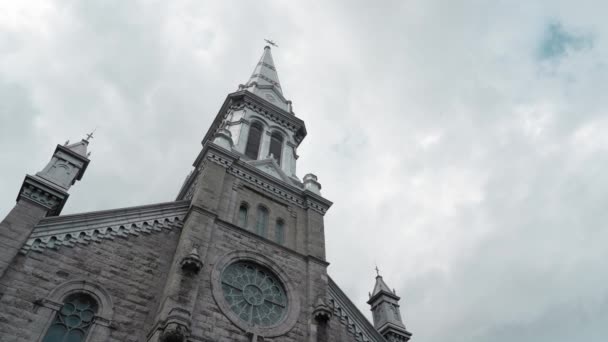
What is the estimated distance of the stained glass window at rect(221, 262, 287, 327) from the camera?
14922 millimetres

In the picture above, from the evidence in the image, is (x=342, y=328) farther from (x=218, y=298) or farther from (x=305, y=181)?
(x=305, y=181)

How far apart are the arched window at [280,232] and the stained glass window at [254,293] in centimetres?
218

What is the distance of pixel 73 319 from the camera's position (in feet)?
40.5

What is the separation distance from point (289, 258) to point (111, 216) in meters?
6.93

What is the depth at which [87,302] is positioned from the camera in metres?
12.8

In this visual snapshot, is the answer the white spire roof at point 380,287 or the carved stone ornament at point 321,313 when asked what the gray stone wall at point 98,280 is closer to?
the carved stone ornament at point 321,313

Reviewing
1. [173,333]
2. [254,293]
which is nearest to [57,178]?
[173,333]

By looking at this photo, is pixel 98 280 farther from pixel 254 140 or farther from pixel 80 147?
pixel 254 140

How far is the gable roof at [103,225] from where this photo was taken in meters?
13.4

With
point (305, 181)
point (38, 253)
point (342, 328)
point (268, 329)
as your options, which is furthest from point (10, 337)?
point (305, 181)

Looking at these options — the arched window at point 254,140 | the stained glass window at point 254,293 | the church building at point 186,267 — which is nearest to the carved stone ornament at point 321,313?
the church building at point 186,267

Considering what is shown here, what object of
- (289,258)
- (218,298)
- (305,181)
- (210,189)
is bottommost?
(218,298)

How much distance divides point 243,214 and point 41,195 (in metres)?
7.56

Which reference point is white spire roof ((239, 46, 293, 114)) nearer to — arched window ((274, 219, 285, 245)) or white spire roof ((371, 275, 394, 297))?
arched window ((274, 219, 285, 245))
